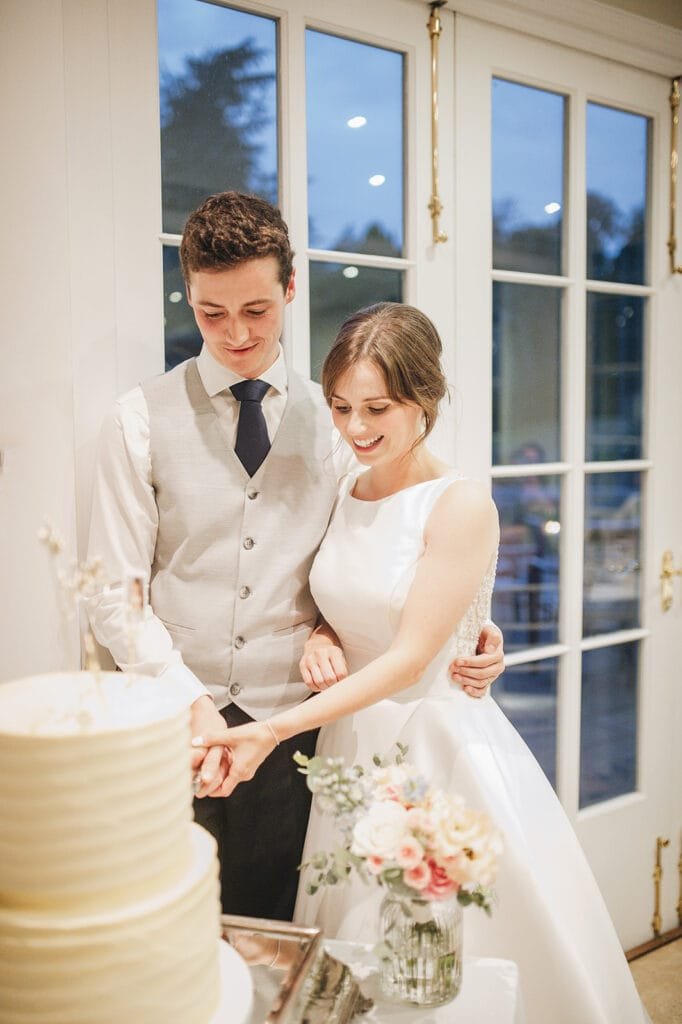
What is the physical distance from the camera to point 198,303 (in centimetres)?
156

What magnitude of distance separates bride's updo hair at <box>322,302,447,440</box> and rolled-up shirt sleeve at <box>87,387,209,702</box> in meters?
0.36

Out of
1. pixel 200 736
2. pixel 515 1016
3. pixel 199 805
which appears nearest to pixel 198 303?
pixel 200 736

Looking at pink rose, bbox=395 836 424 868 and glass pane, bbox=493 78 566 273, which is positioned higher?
glass pane, bbox=493 78 566 273

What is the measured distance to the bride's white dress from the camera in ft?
5.10

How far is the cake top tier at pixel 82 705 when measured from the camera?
0.83 metres

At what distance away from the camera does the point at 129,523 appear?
1.61 meters

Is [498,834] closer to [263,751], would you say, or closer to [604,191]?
[263,751]

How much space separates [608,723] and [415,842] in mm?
1921

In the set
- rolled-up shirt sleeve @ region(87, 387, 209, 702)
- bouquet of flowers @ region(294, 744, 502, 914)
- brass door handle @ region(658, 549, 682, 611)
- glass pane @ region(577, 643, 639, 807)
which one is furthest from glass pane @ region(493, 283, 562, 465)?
bouquet of flowers @ region(294, 744, 502, 914)

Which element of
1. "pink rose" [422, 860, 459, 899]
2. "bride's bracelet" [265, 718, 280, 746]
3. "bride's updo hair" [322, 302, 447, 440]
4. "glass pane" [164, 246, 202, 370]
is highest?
"glass pane" [164, 246, 202, 370]

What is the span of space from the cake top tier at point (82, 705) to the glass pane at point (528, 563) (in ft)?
5.58

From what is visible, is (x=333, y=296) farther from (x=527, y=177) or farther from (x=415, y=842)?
(x=415, y=842)

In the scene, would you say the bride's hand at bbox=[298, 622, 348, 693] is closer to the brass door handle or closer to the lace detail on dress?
the lace detail on dress

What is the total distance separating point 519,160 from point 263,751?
1.78 meters
